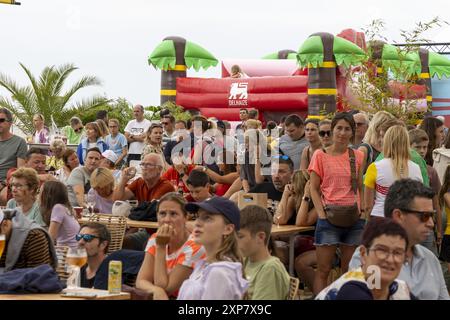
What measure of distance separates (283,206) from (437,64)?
1955 centimetres

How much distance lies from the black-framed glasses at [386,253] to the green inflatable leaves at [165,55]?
64.4ft

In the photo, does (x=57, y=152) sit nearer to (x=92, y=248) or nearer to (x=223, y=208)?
(x=92, y=248)

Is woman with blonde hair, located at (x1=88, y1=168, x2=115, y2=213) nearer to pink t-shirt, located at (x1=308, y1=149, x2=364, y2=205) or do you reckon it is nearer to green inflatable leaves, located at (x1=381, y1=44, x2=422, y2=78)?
pink t-shirt, located at (x1=308, y1=149, x2=364, y2=205)

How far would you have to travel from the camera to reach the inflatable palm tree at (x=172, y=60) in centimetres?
2327

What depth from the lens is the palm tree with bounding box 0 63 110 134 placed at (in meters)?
29.1

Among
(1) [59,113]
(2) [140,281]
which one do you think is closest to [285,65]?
(1) [59,113]

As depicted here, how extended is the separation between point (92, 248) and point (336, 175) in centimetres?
234

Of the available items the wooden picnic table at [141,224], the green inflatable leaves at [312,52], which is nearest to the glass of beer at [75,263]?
the wooden picnic table at [141,224]

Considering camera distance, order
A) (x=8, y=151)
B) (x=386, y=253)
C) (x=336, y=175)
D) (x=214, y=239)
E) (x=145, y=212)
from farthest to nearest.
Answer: (x=8, y=151)
(x=145, y=212)
(x=336, y=175)
(x=214, y=239)
(x=386, y=253)

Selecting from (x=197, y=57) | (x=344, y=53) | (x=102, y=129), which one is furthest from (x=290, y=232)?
(x=197, y=57)

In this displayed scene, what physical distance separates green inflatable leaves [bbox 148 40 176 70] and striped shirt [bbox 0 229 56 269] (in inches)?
706

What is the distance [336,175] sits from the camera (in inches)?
303

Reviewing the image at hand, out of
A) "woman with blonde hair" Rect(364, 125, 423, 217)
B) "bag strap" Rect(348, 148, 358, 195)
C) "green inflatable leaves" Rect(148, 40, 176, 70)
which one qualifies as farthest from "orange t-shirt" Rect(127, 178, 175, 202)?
"green inflatable leaves" Rect(148, 40, 176, 70)
